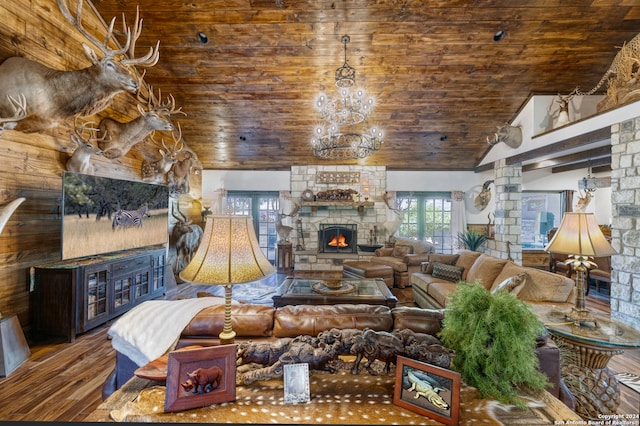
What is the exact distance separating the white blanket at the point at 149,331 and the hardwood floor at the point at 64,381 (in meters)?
0.89

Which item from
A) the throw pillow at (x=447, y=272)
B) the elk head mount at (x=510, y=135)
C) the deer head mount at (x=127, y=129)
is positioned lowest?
the throw pillow at (x=447, y=272)

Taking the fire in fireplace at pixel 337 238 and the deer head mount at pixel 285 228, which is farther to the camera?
the fire in fireplace at pixel 337 238

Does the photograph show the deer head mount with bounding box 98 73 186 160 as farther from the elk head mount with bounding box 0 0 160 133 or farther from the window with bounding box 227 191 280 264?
the window with bounding box 227 191 280 264

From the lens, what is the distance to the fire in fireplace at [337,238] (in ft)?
23.5

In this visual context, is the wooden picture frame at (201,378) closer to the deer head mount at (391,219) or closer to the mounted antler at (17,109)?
the mounted antler at (17,109)

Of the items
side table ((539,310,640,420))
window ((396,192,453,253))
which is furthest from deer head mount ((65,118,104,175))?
window ((396,192,453,253))

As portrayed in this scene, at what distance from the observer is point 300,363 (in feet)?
3.65

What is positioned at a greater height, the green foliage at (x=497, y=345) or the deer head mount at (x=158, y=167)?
the deer head mount at (x=158, y=167)

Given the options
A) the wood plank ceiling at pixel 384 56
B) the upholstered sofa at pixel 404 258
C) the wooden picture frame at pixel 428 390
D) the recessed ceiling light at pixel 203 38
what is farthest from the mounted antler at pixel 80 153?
the upholstered sofa at pixel 404 258

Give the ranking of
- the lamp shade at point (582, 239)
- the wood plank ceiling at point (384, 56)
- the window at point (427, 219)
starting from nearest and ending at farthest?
1. the lamp shade at point (582, 239)
2. the wood plank ceiling at point (384, 56)
3. the window at point (427, 219)

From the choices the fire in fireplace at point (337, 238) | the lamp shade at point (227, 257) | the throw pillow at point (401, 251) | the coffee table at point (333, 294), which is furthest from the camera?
the fire in fireplace at point (337, 238)

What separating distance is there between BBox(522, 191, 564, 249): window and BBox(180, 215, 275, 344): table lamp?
8307 millimetres

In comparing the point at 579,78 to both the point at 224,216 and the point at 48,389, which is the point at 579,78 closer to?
the point at 224,216

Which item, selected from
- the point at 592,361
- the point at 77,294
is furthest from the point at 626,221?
the point at 77,294
